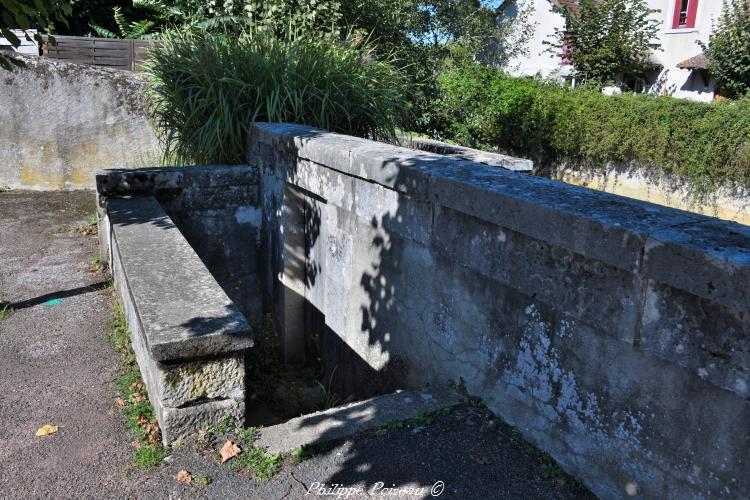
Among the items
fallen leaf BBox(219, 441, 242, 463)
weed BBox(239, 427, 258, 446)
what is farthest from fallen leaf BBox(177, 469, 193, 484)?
weed BBox(239, 427, 258, 446)

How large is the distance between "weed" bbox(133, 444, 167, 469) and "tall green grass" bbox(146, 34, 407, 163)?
3.77 metres

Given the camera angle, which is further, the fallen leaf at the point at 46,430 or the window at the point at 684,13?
the window at the point at 684,13

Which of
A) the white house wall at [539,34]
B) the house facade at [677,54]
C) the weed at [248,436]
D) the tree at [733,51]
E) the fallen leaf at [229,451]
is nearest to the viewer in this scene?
the fallen leaf at [229,451]

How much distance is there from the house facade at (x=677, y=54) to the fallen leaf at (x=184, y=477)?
63.0 feet

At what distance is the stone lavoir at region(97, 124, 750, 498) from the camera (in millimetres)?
2029

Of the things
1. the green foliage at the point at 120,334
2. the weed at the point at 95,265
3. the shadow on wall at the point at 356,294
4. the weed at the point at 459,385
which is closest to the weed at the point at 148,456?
the shadow on wall at the point at 356,294

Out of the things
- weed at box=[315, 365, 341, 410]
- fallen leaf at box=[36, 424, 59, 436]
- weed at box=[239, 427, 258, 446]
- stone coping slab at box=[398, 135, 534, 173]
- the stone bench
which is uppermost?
stone coping slab at box=[398, 135, 534, 173]

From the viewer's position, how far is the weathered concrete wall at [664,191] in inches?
467

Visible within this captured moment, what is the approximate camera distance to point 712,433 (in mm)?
2018

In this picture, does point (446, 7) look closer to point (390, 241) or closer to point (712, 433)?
point (390, 241)

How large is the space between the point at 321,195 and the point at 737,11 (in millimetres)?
16011

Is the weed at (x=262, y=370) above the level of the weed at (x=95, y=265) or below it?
below

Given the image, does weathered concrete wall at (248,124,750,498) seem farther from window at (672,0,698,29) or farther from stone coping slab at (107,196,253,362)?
window at (672,0,698,29)

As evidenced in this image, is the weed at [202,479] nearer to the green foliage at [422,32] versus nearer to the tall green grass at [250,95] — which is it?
the tall green grass at [250,95]
